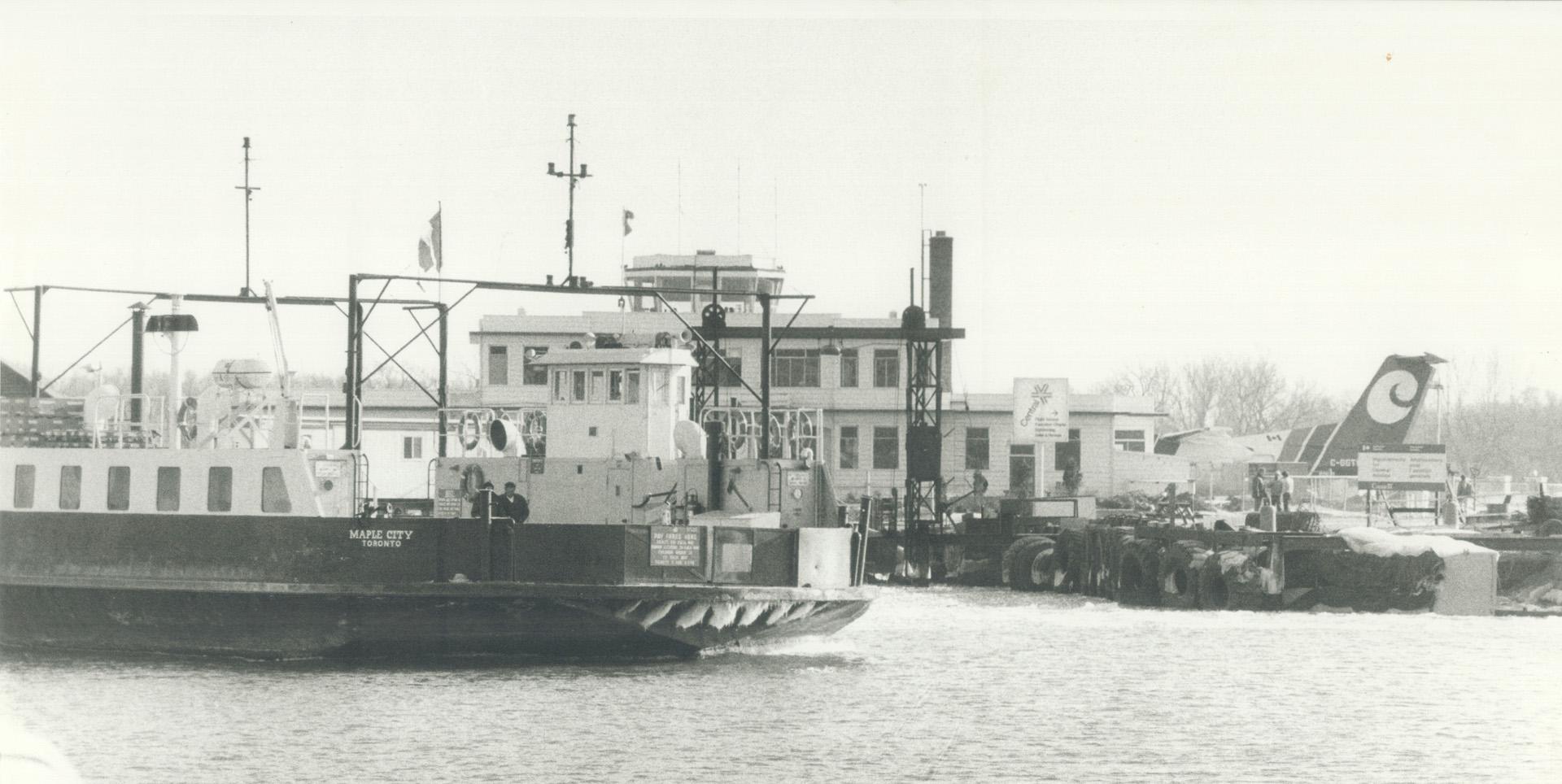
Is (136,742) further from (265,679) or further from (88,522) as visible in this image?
(88,522)

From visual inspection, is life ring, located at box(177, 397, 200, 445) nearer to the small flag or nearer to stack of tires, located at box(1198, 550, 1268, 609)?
the small flag

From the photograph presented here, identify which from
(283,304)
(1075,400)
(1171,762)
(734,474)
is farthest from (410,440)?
(1075,400)

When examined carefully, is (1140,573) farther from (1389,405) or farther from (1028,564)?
(1389,405)

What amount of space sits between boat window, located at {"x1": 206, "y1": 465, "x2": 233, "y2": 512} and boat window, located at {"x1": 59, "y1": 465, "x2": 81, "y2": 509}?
6.08ft

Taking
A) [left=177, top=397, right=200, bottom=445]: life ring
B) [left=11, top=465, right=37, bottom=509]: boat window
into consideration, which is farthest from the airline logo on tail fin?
[left=11, top=465, right=37, bottom=509]: boat window

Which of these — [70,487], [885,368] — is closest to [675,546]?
[70,487]

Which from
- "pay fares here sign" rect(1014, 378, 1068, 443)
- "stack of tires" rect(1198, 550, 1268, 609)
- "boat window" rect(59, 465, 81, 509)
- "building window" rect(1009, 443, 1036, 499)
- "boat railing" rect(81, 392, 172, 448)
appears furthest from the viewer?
"building window" rect(1009, 443, 1036, 499)

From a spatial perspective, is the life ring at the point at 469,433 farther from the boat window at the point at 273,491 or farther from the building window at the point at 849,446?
the building window at the point at 849,446

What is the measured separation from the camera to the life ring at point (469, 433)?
1070 inches

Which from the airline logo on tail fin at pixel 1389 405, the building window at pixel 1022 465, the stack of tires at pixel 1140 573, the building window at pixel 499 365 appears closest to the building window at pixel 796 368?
the building window at pixel 1022 465

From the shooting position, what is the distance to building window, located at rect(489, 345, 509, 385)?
58.9 metres

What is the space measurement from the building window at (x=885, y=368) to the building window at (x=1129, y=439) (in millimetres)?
8996

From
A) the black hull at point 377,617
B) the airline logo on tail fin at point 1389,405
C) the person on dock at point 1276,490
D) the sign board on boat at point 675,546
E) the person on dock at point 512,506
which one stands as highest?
the airline logo on tail fin at point 1389,405

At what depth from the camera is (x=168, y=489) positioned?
23.2 metres
